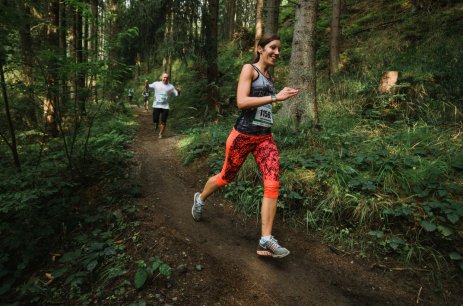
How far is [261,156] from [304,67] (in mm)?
3494

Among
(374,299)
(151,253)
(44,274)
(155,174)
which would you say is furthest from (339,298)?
(155,174)

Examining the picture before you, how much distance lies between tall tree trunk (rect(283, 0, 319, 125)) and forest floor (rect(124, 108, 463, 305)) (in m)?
2.69

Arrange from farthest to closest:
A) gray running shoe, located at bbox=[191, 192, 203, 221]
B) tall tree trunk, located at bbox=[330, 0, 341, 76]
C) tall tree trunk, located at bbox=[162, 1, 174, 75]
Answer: tall tree trunk, located at bbox=[330, 0, 341, 76]
tall tree trunk, located at bbox=[162, 1, 174, 75]
gray running shoe, located at bbox=[191, 192, 203, 221]

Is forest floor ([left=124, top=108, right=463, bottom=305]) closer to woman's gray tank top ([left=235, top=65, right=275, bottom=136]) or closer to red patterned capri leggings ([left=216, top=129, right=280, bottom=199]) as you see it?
red patterned capri leggings ([left=216, top=129, right=280, bottom=199])

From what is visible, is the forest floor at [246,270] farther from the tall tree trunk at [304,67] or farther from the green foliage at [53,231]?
the tall tree trunk at [304,67]

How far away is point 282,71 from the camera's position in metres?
13.1

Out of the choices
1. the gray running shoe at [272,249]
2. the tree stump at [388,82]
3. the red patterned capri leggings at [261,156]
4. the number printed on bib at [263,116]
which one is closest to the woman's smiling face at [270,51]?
the number printed on bib at [263,116]

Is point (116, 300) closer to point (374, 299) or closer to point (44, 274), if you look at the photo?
point (44, 274)

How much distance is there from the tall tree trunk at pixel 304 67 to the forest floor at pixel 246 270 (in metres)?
2.69

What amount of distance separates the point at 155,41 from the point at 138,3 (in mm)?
1394

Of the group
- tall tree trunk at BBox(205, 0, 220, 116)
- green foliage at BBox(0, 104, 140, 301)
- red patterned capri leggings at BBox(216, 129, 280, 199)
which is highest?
tall tree trunk at BBox(205, 0, 220, 116)

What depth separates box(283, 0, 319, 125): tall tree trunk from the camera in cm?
617

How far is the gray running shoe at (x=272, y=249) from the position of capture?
3.26 m

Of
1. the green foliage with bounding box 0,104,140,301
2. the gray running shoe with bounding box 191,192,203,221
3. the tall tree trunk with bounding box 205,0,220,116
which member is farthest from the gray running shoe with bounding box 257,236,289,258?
the tall tree trunk with bounding box 205,0,220,116
